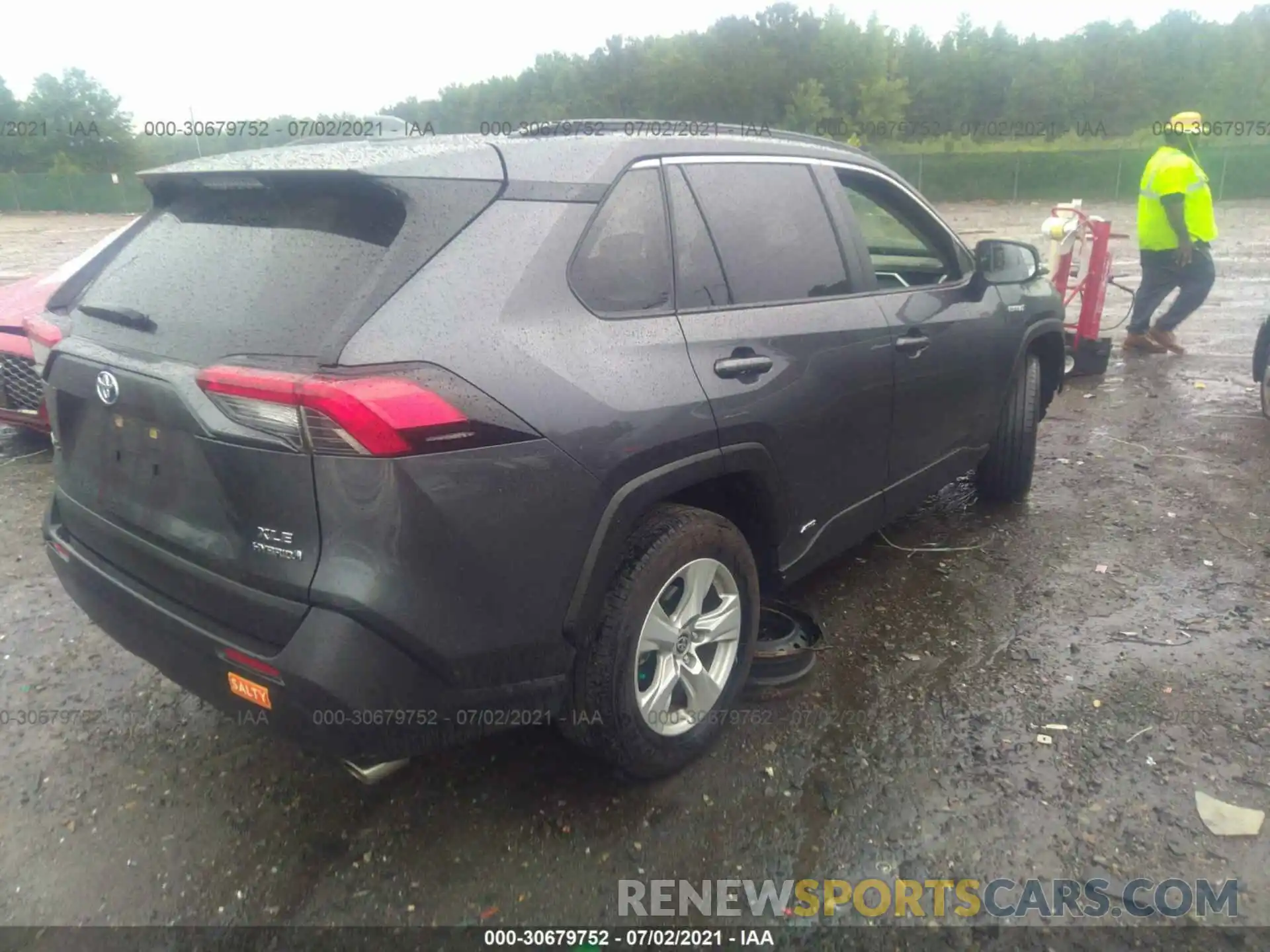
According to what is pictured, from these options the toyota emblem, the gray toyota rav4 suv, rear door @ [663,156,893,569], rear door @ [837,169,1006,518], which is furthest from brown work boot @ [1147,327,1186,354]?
the toyota emblem

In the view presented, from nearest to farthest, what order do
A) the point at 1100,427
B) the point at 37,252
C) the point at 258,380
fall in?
the point at 258,380
the point at 1100,427
the point at 37,252

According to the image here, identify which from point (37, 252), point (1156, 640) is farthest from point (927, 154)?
point (1156, 640)

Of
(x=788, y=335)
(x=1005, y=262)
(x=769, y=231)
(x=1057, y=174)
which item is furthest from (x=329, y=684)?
(x=1057, y=174)

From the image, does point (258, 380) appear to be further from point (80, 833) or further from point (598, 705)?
point (80, 833)

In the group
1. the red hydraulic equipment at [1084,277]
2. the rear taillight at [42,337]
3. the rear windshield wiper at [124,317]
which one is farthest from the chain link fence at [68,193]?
the rear windshield wiper at [124,317]

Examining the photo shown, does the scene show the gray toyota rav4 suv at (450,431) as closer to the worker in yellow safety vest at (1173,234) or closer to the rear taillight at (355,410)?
the rear taillight at (355,410)

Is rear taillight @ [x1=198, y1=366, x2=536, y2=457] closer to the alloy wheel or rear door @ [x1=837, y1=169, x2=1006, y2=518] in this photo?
the alloy wheel

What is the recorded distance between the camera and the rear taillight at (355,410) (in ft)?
6.34

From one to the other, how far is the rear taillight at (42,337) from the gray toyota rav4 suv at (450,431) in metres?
0.03

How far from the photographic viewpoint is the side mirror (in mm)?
4094

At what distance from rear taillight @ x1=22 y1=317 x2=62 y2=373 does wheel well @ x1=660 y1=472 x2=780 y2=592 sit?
1779 mm

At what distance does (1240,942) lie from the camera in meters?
2.21

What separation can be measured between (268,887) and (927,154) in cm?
3990

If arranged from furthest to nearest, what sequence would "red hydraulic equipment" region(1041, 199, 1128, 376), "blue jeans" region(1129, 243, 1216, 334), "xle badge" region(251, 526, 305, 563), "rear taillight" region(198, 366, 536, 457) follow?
"blue jeans" region(1129, 243, 1216, 334) < "red hydraulic equipment" region(1041, 199, 1128, 376) < "xle badge" region(251, 526, 305, 563) < "rear taillight" region(198, 366, 536, 457)
